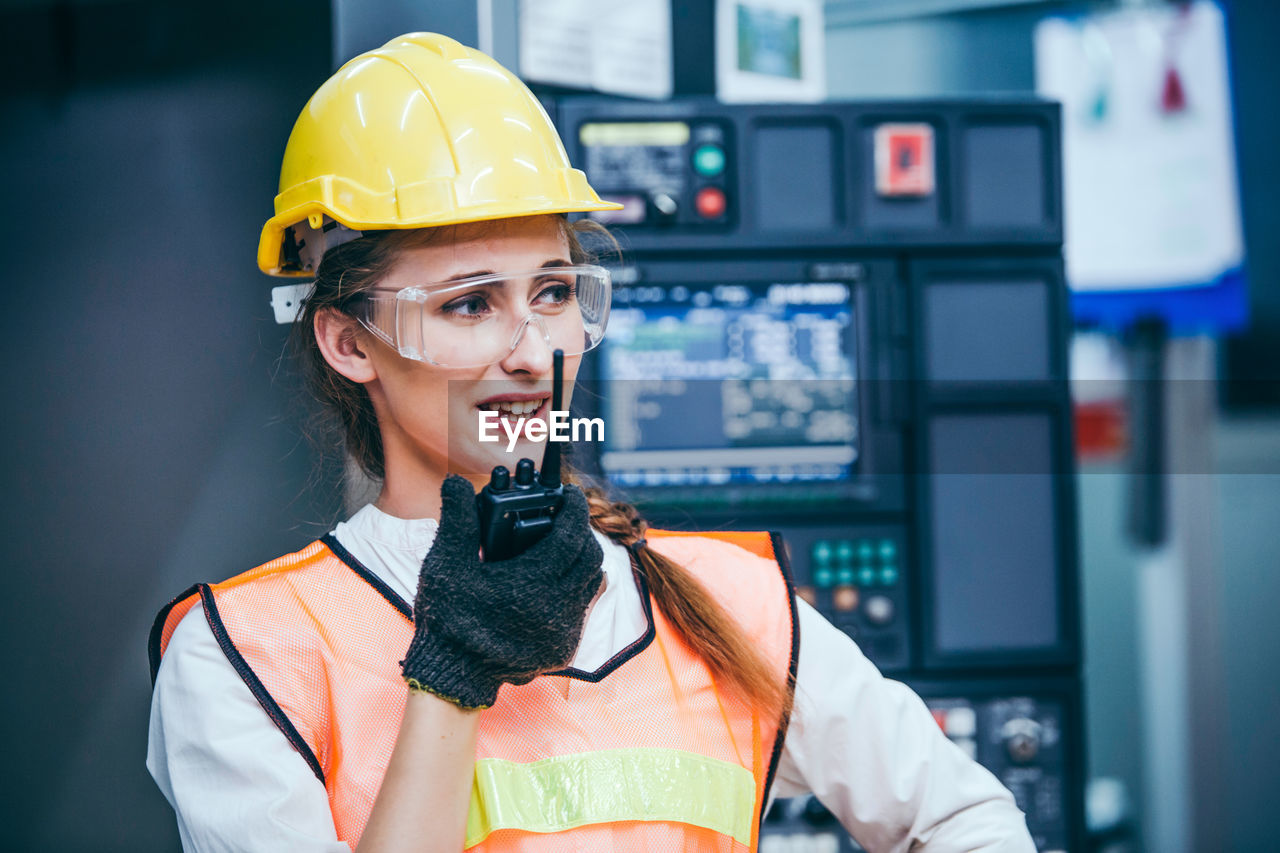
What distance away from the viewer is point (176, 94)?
1486 millimetres

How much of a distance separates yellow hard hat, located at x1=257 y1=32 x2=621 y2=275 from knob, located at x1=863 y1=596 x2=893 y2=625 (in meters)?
1.16

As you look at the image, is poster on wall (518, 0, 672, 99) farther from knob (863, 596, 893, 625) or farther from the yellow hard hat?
knob (863, 596, 893, 625)

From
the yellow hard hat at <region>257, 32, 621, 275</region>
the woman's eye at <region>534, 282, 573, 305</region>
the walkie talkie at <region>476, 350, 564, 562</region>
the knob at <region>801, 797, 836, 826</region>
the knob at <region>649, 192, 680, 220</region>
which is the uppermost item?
the knob at <region>649, 192, 680, 220</region>

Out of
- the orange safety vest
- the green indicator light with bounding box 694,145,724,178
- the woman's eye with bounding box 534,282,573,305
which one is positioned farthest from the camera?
the green indicator light with bounding box 694,145,724,178

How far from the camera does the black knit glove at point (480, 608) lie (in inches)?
32.8

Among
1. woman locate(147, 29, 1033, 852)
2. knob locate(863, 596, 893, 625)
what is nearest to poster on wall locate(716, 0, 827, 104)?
knob locate(863, 596, 893, 625)

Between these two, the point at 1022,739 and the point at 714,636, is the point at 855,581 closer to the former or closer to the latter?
the point at 1022,739

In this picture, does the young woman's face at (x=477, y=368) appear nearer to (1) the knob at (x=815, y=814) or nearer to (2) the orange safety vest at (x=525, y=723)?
(2) the orange safety vest at (x=525, y=723)

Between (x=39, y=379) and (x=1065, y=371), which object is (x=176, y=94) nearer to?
(x=39, y=379)

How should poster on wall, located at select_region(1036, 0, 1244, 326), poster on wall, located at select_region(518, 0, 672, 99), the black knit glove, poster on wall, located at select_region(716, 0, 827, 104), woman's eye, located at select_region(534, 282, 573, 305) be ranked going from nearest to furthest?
1. the black knit glove
2. woman's eye, located at select_region(534, 282, 573, 305)
3. poster on wall, located at select_region(518, 0, 672, 99)
4. poster on wall, located at select_region(716, 0, 827, 104)
5. poster on wall, located at select_region(1036, 0, 1244, 326)

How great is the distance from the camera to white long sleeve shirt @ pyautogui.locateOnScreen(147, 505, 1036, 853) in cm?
91

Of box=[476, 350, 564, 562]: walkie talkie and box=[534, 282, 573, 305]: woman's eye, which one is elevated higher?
box=[534, 282, 573, 305]: woman's eye

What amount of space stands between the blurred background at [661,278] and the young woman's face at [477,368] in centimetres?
37

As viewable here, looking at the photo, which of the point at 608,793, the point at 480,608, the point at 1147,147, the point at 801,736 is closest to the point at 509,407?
the point at 480,608
